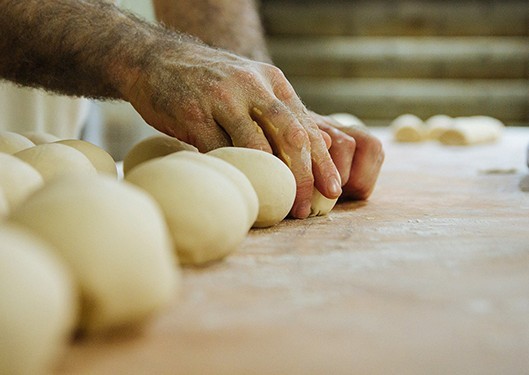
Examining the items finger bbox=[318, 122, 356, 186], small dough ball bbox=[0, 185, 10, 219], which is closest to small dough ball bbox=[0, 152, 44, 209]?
small dough ball bbox=[0, 185, 10, 219]

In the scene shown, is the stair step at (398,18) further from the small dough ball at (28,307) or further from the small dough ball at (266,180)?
the small dough ball at (28,307)

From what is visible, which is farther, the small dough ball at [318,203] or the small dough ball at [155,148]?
the small dough ball at [155,148]

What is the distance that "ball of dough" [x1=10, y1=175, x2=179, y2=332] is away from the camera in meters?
0.54

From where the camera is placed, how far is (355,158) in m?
1.36

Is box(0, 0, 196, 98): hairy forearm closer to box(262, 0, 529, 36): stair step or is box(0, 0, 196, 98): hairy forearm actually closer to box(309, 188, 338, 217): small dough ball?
box(309, 188, 338, 217): small dough ball

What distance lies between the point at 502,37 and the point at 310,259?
16.8ft

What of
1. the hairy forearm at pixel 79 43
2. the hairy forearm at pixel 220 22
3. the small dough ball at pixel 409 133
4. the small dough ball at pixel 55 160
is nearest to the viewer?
the small dough ball at pixel 55 160

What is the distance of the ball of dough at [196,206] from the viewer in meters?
0.75

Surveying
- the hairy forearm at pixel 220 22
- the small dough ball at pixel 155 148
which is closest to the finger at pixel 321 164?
the small dough ball at pixel 155 148

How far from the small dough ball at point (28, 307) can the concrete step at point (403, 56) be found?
5117mm

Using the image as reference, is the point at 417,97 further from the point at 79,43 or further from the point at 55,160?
the point at 55,160

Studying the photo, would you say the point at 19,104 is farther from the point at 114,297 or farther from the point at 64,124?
the point at 114,297

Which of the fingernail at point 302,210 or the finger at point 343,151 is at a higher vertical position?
the finger at point 343,151

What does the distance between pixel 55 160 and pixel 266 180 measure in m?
0.32
